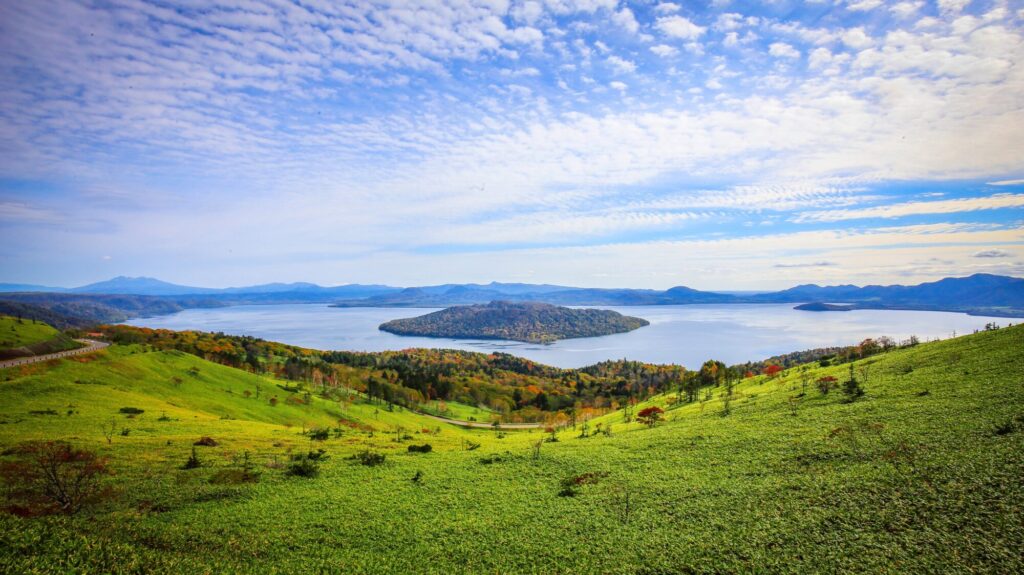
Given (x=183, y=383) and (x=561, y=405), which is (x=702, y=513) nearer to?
(x=183, y=383)

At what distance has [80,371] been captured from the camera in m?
60.3

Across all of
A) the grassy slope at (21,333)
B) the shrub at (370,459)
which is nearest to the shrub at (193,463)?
the shrub at (370,459)

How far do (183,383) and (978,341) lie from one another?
104m

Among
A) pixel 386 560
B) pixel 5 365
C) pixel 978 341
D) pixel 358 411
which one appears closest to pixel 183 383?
pixel 5 365

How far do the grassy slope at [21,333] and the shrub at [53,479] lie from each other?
62.0 m

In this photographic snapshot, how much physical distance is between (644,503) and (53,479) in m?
30.0

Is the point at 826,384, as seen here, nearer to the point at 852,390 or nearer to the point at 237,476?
the point at 852,390

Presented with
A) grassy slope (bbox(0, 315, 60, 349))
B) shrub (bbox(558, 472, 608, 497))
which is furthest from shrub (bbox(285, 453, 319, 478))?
grassy slope (bbox(0, 315, 60, 349))

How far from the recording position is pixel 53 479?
21.8m

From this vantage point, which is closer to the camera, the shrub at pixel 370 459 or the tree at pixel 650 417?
the shrub at pixel 370 459

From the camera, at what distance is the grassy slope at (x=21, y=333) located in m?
70.4

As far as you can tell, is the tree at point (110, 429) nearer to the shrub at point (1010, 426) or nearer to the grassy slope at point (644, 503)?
the grassy slope at point (644, 503)

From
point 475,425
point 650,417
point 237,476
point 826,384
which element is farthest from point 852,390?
point 475,425

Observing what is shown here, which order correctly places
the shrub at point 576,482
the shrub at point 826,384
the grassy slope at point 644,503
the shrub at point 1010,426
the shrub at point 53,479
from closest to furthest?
the grassy slope at point 644,503 < the shrub at point 53,479 < the shrub at point 1010,426 < the shrub at point 576,482 < the shrub at point 826,384
